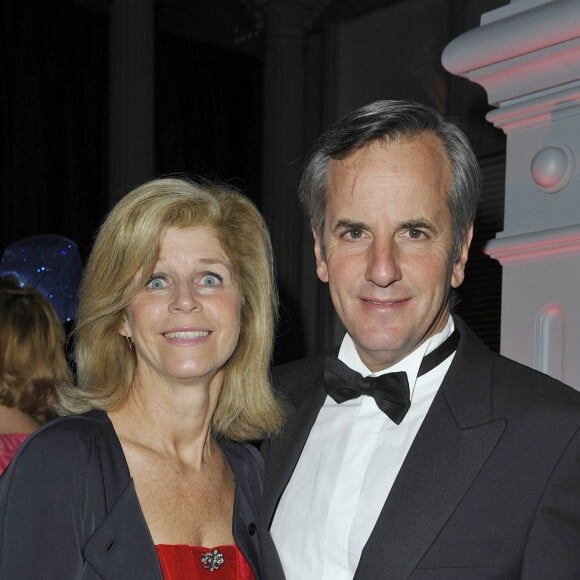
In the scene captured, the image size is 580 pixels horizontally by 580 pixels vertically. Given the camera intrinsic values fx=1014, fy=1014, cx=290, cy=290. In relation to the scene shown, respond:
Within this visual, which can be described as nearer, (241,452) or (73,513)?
(73,513)

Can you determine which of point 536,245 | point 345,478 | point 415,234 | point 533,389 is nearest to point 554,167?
point 536,245

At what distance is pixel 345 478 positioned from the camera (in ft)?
6.09

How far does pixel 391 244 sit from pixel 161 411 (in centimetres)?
68

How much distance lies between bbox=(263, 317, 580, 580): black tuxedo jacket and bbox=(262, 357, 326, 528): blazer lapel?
356 mm

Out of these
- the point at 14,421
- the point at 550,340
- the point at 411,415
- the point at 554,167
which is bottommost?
the point at 14,421

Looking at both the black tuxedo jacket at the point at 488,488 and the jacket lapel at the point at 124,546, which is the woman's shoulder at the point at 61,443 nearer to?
the jacket lapel at the point at 124,546

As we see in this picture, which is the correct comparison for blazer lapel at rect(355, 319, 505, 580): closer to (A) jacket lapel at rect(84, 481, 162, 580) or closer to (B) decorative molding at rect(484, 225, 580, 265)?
(B) decorative molding at rect(484, 225, 580, 265)

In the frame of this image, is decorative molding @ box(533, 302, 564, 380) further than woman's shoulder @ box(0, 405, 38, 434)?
No

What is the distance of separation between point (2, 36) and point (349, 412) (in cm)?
666

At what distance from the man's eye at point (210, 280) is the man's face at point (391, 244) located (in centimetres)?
36

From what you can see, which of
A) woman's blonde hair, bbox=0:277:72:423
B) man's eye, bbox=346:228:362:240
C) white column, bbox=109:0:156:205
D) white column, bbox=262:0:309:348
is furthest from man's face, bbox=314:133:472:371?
white column, bbox=262:0:309:348

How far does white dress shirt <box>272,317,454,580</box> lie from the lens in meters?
1.79

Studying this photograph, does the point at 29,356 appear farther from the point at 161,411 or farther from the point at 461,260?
the point at 461,260

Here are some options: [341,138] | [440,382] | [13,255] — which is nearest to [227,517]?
[440,382]
